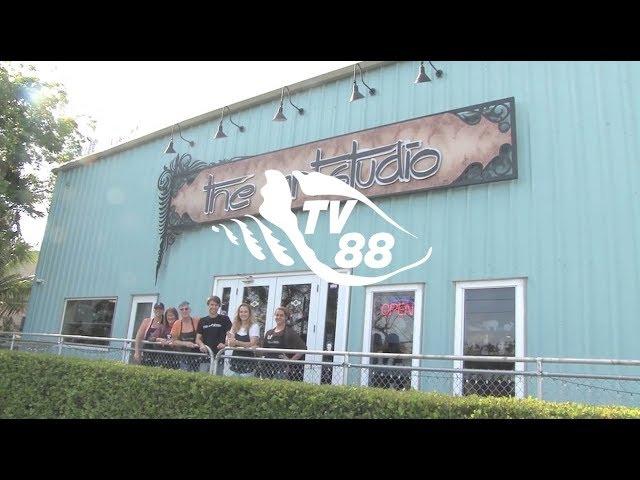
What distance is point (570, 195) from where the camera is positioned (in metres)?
6.87

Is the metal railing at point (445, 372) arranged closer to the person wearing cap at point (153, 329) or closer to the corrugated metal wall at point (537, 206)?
the corrugated metal wall at point (537, 206)

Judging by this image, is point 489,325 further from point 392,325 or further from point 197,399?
point 197,399

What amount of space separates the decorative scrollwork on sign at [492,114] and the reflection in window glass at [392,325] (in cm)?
264

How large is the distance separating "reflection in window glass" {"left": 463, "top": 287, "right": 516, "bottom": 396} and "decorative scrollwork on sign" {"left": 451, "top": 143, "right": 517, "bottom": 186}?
4.98 feet

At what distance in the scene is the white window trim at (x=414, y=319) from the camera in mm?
7496

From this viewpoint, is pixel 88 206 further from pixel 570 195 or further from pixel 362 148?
pixel 570 195

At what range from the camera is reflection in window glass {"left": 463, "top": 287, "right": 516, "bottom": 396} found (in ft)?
22.4

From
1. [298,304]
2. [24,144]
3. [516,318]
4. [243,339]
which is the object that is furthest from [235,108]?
[24,144]

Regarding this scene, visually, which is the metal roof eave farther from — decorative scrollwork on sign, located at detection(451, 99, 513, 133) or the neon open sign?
the neon open sign

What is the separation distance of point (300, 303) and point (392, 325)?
178cm

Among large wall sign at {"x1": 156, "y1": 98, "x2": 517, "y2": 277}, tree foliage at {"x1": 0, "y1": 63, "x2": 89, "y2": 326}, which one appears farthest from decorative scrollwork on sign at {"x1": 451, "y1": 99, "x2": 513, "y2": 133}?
tree foliage at {"x1": 0, "y1": 63, "x2": 89, "y2": 326}

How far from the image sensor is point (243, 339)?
7.59 meters
